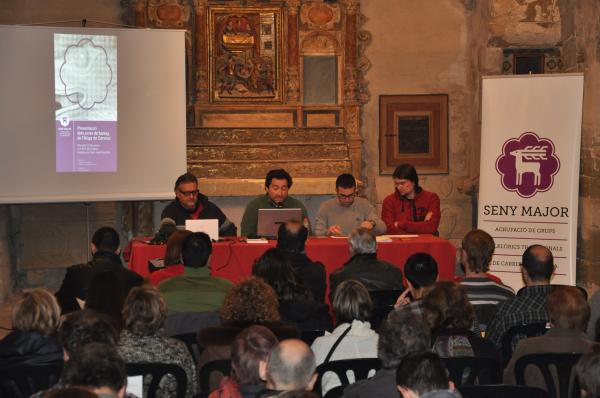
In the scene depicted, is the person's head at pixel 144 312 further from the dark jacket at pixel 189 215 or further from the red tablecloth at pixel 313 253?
the dark jacket at pixel 189 215

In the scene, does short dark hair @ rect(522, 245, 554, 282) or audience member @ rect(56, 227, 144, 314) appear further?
audience member @ rect(56, 227, 144, 314)

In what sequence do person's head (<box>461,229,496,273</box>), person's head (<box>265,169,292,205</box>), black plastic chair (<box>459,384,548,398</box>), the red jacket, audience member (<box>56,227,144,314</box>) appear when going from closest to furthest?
black plastic chair (<box>459,384,548,398</box>), person's head (<box>461,229,496,273</box>), audience member (<box>56,227,144,314</box>), person's head (<box>265,169,292,205</box>), the red jacket

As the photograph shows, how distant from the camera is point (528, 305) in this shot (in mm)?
5258

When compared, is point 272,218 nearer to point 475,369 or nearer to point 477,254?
point 477,254

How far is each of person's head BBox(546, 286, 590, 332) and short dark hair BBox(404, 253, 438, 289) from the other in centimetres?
92

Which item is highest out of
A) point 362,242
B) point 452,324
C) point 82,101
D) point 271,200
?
point 82,101

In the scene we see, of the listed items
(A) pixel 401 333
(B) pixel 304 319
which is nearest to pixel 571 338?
(A) pixel 401 333

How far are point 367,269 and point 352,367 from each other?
2201 mm

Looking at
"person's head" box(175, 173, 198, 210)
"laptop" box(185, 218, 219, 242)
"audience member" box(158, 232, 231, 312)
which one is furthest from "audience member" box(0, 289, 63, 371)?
"person's head" box(175, 173, 198, 210)

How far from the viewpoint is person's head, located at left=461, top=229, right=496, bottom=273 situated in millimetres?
5887

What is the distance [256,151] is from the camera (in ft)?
36.9

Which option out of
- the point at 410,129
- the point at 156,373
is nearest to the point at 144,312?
the point at 156,373

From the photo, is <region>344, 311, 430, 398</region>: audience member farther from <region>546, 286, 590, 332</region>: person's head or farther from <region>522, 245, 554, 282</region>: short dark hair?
<region>522, 245, 554, 282</region>: short dark hair

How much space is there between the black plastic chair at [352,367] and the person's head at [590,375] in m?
1.17
